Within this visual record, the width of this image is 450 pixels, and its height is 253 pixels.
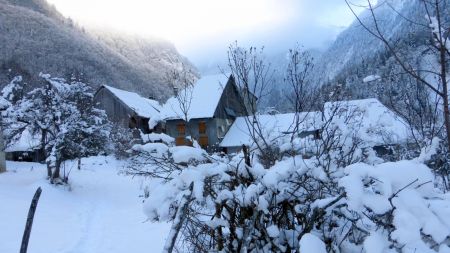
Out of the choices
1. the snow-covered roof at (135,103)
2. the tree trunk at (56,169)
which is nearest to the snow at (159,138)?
the tree trunk at (56,169)

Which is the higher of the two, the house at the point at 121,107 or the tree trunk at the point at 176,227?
the house at the point at 121,107

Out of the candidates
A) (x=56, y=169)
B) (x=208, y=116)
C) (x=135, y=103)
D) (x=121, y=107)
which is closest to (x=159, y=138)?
(x=56, y=169)

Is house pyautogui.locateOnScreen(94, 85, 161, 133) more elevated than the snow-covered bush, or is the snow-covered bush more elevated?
house pyautogui.locateOnScreen(94, 85, 161, 133)

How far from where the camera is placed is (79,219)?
1420cm

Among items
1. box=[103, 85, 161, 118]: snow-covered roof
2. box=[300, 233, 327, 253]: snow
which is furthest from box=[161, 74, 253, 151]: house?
box=[300, 233, 327, 253]: snow

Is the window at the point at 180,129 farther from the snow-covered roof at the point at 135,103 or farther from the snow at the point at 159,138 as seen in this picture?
the snow at the point at 159,138

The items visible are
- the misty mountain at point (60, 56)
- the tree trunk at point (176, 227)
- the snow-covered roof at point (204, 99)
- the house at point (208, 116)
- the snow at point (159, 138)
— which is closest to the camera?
the tree trunk at point (176, 227)

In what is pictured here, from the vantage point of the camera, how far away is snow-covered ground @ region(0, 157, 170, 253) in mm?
10344

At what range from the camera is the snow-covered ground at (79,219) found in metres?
10.3

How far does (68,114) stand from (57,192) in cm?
445

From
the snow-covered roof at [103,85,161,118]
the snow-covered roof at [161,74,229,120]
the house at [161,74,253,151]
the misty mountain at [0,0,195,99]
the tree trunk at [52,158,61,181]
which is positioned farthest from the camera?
the misty mountain at [0,0,195,99]

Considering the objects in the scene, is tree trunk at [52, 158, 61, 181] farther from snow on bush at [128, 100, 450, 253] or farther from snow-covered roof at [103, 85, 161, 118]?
snow-covered roof at [103, 85, 161, 118]

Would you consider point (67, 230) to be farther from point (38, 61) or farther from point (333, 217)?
point (38, 61)

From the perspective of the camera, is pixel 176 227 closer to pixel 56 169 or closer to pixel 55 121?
pixel 56 169
